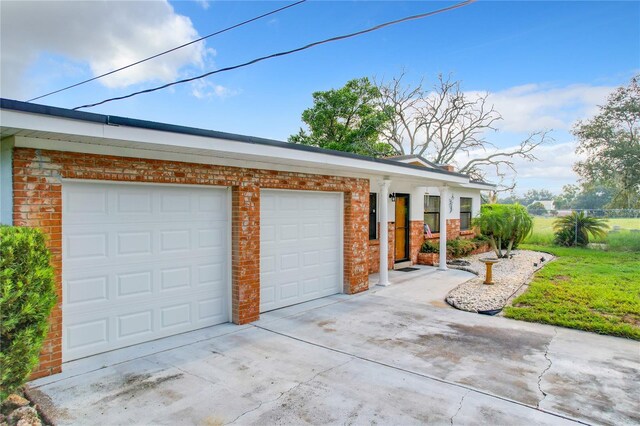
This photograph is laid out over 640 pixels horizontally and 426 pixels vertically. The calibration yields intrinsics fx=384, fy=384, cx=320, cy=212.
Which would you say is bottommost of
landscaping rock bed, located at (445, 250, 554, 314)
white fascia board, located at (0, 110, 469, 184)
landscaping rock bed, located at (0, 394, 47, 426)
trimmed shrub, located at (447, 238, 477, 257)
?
landscaping rock bed, located at (445, 250, 554, 314)

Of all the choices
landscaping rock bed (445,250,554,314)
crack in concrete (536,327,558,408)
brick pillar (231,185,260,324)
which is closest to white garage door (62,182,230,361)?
brick pillar (231,185,260,324)

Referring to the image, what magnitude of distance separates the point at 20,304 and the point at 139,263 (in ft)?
6.49

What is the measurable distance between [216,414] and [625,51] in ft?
43.3

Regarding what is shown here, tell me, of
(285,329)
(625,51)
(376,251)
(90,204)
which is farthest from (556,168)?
(90,204)

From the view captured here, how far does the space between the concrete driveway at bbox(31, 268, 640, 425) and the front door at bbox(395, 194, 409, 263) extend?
18.9ft

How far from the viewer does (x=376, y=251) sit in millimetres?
11117

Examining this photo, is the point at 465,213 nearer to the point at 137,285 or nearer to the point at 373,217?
the point at 373,217

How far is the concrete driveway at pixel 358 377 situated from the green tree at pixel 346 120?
1873cm

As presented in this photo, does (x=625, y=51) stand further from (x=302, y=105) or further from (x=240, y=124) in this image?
(x=302, y=105)

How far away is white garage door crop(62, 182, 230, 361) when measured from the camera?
472cm

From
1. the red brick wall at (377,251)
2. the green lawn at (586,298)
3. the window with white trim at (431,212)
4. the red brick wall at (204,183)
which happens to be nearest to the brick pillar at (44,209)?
the red brick wall at (204,183)

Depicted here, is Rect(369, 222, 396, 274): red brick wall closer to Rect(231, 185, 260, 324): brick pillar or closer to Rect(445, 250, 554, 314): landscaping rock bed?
Rect(445, 250, 554, 314): landscaping rock bed

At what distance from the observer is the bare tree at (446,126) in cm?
2764

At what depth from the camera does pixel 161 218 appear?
18.1ft
